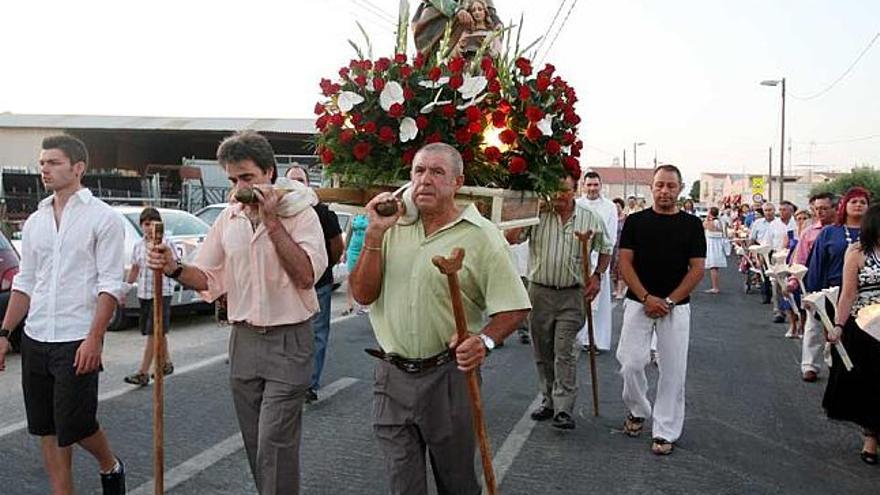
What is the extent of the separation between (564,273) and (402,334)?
295 centimetres

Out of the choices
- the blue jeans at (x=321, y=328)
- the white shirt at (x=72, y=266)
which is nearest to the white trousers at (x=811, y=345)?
the blue jeans at (x=321, y=328)

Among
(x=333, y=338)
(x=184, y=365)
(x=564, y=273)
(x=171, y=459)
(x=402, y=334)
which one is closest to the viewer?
(x=402, y=334)

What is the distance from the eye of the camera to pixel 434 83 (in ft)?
13.0

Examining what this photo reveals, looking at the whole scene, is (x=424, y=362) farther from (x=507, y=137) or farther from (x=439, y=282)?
(x=507, y=137)

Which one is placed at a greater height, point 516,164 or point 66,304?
point 516,164

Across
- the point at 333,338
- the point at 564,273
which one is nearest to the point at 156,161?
the point at 333,338

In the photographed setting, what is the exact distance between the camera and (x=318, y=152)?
4266mm

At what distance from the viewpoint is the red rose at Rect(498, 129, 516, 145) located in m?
4.07

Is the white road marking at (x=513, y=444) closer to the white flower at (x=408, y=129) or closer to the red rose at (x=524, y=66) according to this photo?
the white flower at (x=408, y=129)

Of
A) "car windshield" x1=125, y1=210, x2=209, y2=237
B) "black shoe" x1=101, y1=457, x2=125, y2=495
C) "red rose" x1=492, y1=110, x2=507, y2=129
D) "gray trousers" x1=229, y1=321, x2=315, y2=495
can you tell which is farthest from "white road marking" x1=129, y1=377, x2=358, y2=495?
"car windshield" x1=125, y1=210, x2=209, y2=237

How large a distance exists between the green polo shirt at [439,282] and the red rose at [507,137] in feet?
2.66

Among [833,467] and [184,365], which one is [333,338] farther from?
[833,467]

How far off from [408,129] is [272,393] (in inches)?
55.8

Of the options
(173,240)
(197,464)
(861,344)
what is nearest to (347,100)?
(197,464)
